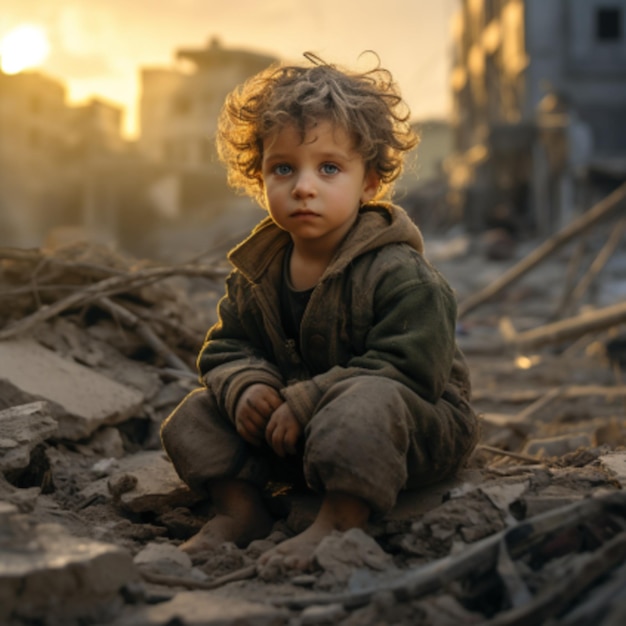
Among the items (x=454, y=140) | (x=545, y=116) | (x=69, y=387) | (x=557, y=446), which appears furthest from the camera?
(x=454, y=140)

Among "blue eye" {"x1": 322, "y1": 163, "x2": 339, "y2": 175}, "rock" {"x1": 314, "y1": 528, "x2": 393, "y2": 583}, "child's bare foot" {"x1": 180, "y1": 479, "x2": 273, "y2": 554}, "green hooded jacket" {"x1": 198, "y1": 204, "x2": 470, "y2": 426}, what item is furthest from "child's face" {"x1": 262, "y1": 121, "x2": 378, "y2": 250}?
"rock" {"x1": 314, "y1": 528, "x2": 393, "y2": 583}

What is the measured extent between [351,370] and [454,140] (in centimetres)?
3343

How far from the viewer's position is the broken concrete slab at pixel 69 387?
3.20 metres

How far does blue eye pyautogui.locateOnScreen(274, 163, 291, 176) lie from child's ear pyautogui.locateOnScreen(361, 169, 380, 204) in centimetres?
28

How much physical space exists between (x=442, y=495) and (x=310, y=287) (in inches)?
26.9

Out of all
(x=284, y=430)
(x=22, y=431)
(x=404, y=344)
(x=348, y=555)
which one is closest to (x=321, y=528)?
(x=348, y=555)

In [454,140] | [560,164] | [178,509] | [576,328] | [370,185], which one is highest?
[370,185]

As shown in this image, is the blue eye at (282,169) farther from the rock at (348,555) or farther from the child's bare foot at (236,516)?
the rock at (348,555)

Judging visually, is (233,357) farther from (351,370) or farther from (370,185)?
(370,185)

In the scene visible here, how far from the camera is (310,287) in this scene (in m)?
2.60

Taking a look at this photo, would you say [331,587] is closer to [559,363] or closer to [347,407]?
[347,407]

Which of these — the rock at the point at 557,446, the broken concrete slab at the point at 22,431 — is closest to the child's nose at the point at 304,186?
the broken concrete slab at the point at 22,431

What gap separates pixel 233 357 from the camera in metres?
2.69

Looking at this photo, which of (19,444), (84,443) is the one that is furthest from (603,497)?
(84,443)
